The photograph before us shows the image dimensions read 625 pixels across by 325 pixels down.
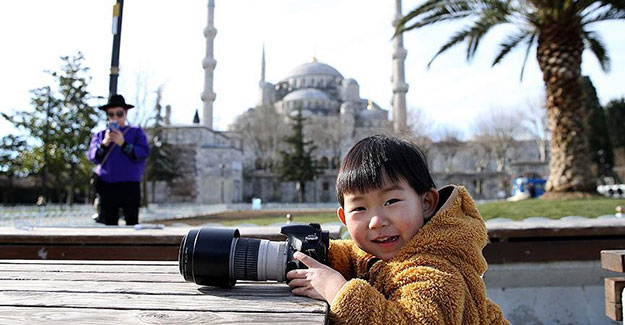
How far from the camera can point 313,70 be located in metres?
57.5

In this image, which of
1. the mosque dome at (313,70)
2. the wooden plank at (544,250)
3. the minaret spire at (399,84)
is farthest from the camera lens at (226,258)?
the mosque dome at (313,70)

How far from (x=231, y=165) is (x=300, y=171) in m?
4.67

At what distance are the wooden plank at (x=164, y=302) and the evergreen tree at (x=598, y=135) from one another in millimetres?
35414

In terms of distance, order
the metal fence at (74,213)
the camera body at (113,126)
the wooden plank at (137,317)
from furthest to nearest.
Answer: the metal fence at (74,213) → the camera body at (113,126) → the wooden plank at (137,317)

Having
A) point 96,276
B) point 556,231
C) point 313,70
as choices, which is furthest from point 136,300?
point 313,70

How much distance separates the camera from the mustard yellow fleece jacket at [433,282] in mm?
1122

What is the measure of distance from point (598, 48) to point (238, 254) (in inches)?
450

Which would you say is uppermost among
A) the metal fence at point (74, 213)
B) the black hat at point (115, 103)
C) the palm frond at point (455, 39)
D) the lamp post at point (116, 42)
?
the palm frond at point (455, 39)

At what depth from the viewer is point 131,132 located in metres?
4.66

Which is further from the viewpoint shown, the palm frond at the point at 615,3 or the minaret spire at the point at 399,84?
the minaret spire at the point at 399,84

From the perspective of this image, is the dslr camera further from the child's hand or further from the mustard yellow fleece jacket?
the mustard yellow fleece jacket

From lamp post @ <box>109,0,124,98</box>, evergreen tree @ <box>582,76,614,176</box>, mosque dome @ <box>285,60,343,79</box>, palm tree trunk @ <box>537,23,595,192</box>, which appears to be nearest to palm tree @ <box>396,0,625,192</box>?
palm tree trunk @ <box>537,23,595,192</box>

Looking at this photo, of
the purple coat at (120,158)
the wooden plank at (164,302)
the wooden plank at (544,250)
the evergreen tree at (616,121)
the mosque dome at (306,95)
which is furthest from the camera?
the mosque dome at (306,95)

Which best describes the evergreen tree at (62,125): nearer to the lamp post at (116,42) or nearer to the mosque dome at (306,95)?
the lamp post at (116,42)
